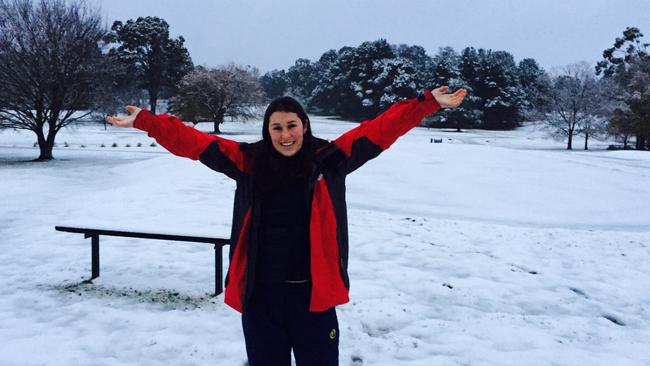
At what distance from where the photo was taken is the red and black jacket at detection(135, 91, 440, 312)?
7.28ft

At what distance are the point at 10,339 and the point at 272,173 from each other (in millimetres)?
3171

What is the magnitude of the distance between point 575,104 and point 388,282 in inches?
1560

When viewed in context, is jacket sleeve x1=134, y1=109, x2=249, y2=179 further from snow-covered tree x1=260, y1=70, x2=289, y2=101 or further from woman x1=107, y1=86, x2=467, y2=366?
snow-covered tree x1=260, y1=70, x2=289, y2=101

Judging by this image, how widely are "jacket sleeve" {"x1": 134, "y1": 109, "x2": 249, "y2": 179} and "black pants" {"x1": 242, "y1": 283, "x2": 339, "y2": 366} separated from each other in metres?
0.65

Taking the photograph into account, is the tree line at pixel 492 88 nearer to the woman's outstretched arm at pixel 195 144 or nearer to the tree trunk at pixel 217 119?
the tree trunk at pixel 217 119

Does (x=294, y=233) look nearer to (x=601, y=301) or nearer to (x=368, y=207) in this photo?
(x=601, y=301)

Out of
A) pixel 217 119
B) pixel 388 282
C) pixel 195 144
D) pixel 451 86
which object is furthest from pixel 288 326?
pixel 451 86

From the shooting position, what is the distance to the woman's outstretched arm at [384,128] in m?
2.40

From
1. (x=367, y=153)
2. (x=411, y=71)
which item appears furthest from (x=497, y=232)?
(x=411, y=71)

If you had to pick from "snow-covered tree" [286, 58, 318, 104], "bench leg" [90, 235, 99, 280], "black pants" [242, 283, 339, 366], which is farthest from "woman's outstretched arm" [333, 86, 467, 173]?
"snow-covered tree" [286, 58, 318, 104]

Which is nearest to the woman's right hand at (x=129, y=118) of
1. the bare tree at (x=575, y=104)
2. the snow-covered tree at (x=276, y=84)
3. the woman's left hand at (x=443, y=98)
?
the woman's left hand at (x=443, y=98)

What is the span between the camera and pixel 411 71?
53125 millimetres

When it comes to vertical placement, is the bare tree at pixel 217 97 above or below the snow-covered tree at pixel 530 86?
below

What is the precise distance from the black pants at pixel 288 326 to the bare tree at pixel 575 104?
134ft
